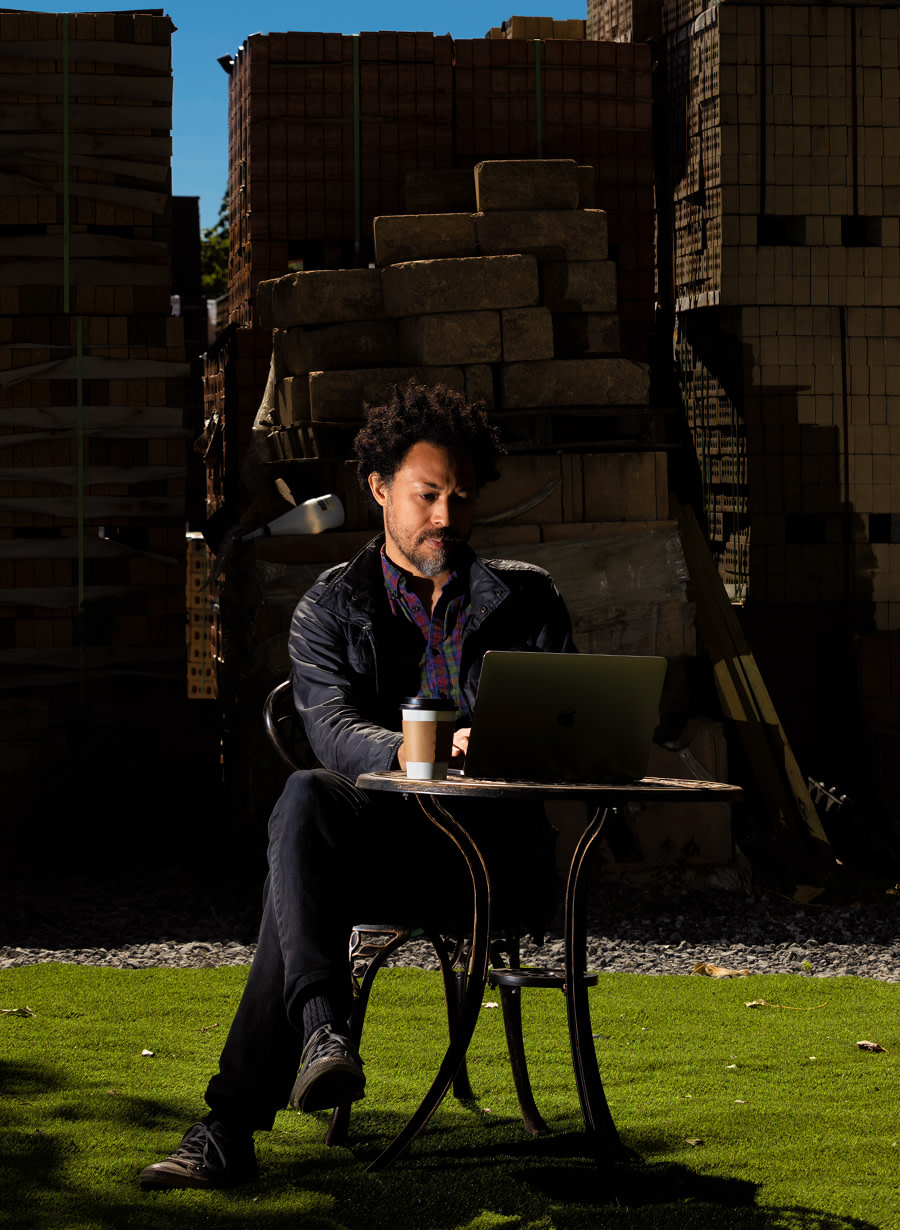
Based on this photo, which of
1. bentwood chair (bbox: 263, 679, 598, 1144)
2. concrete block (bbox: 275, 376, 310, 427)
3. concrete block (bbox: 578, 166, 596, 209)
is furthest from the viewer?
concrete block (bbox: 578, 166, 596, 209)

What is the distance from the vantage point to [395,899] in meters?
3.51

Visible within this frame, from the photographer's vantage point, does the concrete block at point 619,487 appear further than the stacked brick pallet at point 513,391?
Yes

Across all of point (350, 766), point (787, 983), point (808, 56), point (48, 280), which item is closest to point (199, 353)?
point (48, 280)

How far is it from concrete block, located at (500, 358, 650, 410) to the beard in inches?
126

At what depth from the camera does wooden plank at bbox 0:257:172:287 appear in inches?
300

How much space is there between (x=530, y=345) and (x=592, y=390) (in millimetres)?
368

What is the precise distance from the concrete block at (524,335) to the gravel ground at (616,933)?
8.29 ft

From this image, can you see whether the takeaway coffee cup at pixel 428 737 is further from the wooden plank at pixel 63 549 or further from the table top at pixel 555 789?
the wooden plank at pixel 63 549

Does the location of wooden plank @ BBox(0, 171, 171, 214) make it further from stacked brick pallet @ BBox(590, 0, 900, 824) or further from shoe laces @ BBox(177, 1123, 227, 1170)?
shoe laces @ BBox(177, 1123, 227, 1170)

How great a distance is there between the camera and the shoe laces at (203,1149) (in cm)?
319

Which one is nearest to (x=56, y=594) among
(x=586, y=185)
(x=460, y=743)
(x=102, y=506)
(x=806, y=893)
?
(x=102, y=506)

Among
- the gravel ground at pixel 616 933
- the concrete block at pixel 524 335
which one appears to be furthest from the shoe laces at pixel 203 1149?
the concrete block at pixel 524 335

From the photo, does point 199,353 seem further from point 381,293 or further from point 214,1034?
point 214,1034

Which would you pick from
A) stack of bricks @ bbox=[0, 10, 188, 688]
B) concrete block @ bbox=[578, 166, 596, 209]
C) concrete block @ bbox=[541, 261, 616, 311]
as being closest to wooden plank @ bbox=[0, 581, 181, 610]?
stack of bricks @ bbox=[0, 10, 188, 688]
